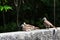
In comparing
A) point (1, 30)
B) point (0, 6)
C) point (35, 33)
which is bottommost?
point (1, 30)

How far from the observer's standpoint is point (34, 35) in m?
3.65

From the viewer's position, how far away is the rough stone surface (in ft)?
11.4

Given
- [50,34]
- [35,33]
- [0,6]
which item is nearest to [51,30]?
[50,34]

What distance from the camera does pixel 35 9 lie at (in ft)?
20.9

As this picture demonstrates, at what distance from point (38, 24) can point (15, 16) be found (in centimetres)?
83

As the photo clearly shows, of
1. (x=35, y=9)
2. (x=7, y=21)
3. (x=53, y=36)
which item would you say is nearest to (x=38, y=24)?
(x=35, y=9)

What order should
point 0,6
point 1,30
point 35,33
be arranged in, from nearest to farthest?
point 35,33 → point 0,6 → point 1,30

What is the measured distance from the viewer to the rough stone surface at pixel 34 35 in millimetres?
3482

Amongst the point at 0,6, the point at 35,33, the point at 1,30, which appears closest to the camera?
the point at 35,33

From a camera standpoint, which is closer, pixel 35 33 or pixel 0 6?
pixel 35 33

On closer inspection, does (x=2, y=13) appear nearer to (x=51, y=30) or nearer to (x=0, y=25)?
(x=0, y=25)

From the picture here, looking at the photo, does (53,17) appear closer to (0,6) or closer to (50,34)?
(0,6)

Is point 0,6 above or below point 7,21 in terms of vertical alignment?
above

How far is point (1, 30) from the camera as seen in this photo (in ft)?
18.8
